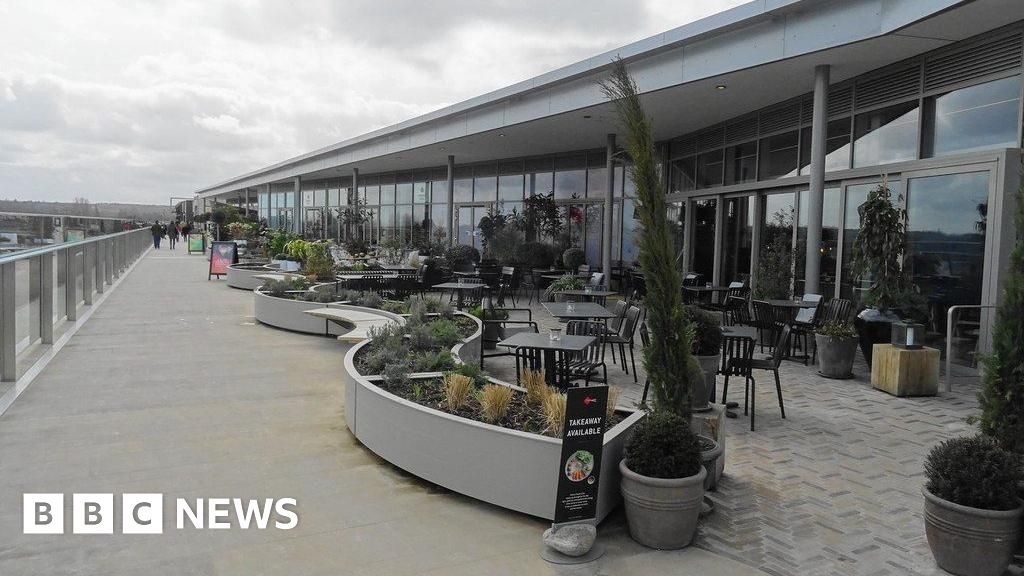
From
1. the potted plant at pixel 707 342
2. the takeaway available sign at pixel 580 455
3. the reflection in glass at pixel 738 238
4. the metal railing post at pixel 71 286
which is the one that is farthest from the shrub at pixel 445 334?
the reflection in glass at pixel 738 238

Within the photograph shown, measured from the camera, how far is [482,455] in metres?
4.39

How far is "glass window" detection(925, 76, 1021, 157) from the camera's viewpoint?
8.49 meters

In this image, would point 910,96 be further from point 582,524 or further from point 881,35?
point 582,524

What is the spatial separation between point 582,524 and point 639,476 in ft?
1.37

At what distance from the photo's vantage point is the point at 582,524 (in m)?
3.83

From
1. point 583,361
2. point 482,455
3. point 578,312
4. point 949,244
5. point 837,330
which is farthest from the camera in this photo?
point 949,244

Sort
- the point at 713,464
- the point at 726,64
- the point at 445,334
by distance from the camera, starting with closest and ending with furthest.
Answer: the point at 713,464
the point at 445,334
the point at 726,64

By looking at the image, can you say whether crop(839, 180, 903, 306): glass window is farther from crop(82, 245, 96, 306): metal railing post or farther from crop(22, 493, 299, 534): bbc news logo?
crop(82, 245, 96, 306): metal railing post

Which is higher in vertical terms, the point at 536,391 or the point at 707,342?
the point at 707,342

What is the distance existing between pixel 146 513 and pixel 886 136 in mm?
10447

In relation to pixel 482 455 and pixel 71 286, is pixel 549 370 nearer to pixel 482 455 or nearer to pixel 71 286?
pixel 482 455

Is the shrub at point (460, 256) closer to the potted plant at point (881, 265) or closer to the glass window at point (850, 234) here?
the glass window at point (850, 234)

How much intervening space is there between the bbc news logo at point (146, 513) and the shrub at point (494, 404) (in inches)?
52.6

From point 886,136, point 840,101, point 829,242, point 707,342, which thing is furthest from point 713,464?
point 840,101
